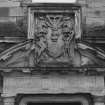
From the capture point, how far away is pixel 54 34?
731cm

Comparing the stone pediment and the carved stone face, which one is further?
the carved stone face

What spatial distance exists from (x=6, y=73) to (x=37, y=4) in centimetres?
176

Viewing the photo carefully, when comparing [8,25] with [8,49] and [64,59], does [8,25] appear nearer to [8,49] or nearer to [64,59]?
[8,49]

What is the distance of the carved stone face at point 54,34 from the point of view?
7.21 meters

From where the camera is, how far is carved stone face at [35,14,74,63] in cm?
721

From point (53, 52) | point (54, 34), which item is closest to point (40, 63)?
point (53, 52)

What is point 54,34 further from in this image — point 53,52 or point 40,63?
point 40,63

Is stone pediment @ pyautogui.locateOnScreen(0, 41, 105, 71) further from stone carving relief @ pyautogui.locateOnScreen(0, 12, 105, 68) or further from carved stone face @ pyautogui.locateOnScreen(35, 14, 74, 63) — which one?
carved stone face @ pyautogui.locateOnScreen(35, 14, 74, 63)

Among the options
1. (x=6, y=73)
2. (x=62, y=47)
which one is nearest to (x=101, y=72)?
(x=62, y=47)

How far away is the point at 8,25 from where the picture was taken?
7.70 meters

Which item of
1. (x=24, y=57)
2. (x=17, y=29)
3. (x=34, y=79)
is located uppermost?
(x=17, y=29)

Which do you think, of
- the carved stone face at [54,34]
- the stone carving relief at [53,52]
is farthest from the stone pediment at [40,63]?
the carved stone face at [54,34]

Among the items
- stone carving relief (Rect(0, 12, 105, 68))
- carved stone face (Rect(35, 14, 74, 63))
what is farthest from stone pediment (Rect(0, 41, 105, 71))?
carved stone face (Rect(35, 14, 74, 63))

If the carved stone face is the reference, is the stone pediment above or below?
below
